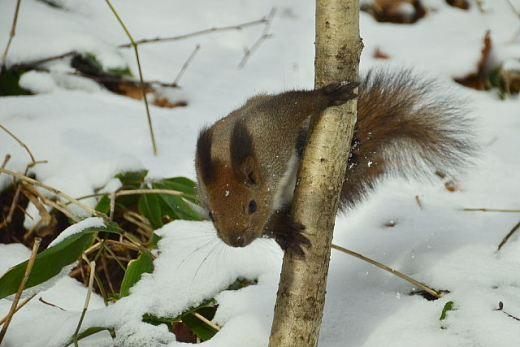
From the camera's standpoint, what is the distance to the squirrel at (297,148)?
2.06m

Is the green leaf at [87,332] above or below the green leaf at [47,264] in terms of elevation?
below

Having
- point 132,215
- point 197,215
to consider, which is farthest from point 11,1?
point 197,215

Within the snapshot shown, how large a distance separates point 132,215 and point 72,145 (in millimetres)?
456

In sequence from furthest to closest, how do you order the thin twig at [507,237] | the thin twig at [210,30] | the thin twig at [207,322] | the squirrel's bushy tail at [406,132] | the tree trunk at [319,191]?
the thin twig at [210,30]
the squirrel's bushy tail at [406,132]
the thin twig at [507,237]
the thin twig at [207,322]
the tree trunk at [319,191]

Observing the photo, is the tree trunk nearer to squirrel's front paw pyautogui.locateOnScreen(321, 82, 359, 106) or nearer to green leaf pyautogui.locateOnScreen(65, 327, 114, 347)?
squirrel's front paw pyautogui.locateOnScreen(321, 82, 359, 106)

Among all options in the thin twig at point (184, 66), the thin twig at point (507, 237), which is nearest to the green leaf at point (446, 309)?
the thin twig at point (507, 237)

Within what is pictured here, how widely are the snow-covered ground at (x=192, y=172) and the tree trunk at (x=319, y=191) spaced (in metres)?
0.29

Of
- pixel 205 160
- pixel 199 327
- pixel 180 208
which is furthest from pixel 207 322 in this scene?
pixel 180 208

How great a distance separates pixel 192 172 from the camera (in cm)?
291

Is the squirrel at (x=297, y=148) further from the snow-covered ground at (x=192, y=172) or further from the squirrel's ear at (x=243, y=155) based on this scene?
the snow-covered ground at (x=192, y=172)

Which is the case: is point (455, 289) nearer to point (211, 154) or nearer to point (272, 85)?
point (211, 154)

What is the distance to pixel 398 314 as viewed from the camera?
198 cm

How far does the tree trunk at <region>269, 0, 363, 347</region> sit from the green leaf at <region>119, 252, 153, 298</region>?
0.60 m

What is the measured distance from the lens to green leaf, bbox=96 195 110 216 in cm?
254
